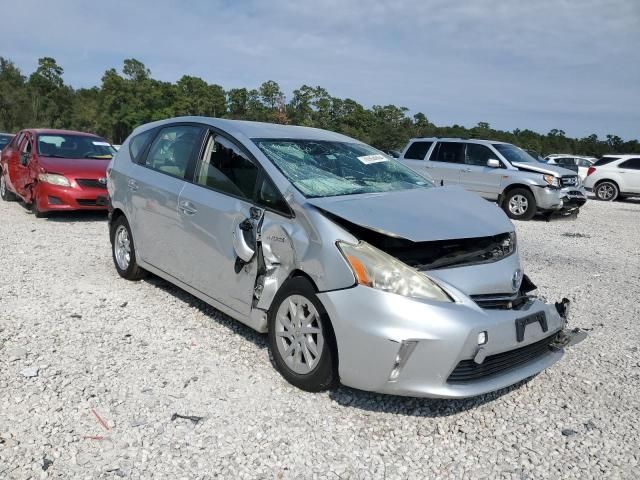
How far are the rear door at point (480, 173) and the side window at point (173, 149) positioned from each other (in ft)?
30.8

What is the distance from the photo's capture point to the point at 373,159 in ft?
14.9

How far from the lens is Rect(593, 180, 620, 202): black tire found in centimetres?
1888

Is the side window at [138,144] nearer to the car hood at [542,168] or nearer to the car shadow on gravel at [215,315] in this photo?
the car shadow on gravel at [215,315]

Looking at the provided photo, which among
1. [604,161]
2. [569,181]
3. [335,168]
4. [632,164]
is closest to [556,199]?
[569,181]

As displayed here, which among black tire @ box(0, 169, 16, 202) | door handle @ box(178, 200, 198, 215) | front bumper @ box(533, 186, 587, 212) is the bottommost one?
black tire @ box(0, 169, 16, 202)

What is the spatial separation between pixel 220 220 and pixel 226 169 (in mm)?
441

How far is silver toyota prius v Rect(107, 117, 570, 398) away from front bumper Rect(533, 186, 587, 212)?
8534 mm

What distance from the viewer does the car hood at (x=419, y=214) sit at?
3078mm

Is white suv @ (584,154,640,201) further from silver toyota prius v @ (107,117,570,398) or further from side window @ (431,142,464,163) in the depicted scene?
silver toyota prius v @ (107,117,570,398)

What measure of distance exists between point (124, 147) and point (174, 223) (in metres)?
1.72

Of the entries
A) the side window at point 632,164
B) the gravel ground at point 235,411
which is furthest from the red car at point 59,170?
the side window at point 632,164

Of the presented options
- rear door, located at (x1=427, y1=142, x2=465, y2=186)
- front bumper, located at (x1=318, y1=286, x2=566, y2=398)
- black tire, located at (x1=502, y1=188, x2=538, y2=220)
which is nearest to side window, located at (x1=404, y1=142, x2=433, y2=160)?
rear door, located at (x1=427, y1=142, x2=465, y2=186)

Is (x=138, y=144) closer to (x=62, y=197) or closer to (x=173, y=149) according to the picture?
(x=173, y=149)

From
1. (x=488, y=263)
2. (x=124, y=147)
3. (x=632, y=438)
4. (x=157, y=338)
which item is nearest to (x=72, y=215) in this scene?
(x=124, y=147)
